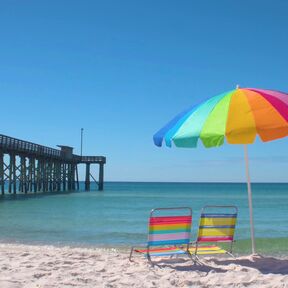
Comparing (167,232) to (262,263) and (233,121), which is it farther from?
(233,121)

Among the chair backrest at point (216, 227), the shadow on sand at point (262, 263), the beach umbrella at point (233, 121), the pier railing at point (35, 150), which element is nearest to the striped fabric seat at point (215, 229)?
the chair backrest at point (216, 227)

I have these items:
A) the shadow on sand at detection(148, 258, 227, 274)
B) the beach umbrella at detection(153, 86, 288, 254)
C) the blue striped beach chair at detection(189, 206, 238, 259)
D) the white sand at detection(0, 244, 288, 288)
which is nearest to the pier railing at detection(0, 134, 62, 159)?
the white sand at detection(0, 244, 288, 288)

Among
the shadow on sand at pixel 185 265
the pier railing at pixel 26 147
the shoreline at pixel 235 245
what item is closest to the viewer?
the shadow on sand at pixel 185 265

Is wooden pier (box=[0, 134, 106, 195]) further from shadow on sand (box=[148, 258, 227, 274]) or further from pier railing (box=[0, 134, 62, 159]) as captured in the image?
shadow on sand (box=[148, 258, 227, 274])

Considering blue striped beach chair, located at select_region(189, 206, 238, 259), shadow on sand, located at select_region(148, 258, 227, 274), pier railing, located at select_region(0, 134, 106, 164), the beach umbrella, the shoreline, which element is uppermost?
pier railing, located at select_region(0, 134, 106, 164)

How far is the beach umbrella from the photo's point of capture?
15.4ft

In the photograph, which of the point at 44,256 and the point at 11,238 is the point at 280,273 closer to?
the point at 44,256

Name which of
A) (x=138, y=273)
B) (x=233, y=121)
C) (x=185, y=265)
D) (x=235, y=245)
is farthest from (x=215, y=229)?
(x=235, y=245)

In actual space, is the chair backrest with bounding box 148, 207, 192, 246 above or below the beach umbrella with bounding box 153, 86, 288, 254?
below

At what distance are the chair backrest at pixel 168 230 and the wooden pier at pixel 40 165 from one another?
24068 mm

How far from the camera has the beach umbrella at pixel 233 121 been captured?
4.70 m

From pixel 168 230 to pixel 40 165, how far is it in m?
33.7

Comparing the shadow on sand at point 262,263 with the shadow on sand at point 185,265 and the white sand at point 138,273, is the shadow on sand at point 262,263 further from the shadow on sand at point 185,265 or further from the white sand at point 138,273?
the shadow on sand at point 185,265

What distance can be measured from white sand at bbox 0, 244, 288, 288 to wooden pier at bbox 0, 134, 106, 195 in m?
23.5
